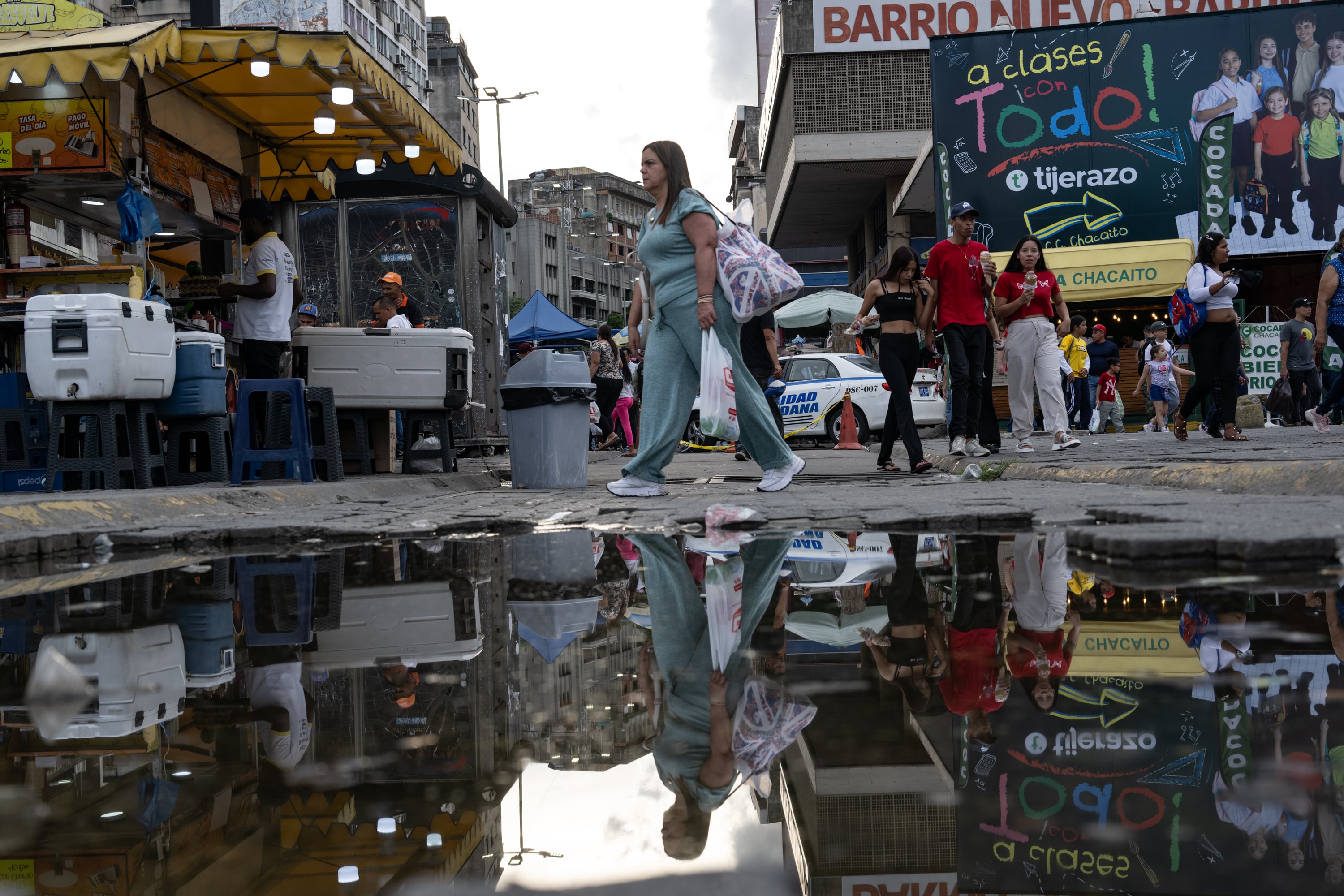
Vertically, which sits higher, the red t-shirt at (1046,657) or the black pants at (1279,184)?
the black pants at (1279,184)

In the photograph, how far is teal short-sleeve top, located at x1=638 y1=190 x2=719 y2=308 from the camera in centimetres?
664

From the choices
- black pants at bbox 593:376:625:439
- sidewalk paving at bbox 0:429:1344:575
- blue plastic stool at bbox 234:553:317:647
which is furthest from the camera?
black pants at bbox 593:376:625:439

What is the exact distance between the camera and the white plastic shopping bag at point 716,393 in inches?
251

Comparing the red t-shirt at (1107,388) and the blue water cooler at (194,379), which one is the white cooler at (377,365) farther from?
the red t-shirt at (1107,388)

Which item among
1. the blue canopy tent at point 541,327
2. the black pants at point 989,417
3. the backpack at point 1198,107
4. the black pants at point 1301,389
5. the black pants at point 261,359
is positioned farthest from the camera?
the blue canopy tent at point 541,327

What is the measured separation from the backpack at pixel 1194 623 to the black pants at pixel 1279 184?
2450 cm

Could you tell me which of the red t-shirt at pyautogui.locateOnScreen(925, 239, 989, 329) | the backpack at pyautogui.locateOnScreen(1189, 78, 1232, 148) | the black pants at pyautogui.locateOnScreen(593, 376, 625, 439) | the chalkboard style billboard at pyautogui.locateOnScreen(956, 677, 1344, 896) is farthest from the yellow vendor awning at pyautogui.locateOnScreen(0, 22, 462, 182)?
the backpack at pyautogui.locateOnScreen(1189, 78, 1232, 148)

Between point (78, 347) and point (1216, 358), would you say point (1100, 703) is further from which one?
point (1216, 358)

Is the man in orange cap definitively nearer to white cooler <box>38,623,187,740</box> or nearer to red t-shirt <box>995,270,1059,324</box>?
red t-shirt <box>995,270,1059,324</box>

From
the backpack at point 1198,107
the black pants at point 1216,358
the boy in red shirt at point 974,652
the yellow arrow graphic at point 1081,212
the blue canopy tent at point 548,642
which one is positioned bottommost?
the blue canopy tent at point 548,642

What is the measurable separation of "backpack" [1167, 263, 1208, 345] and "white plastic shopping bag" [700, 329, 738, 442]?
227 inches

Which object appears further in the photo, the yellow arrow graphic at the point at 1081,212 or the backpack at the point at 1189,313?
the yellow arrow graphic at the point at 1081,212

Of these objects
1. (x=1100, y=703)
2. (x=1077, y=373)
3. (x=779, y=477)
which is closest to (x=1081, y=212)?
(x=1077, y=373)

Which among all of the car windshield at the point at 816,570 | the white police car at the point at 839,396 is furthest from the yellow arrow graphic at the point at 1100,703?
the white police car at the point at 839,396
